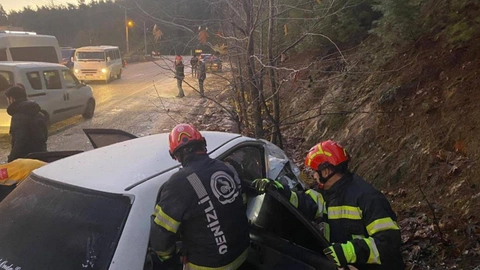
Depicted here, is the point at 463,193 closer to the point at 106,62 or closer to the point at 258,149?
the point at 258,149

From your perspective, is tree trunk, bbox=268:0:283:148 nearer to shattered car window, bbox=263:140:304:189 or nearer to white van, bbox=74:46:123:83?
shattered car window, bbox=263:140:304:189

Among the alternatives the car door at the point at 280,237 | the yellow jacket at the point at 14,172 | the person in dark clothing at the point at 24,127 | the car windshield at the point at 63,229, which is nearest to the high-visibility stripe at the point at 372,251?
the car door at the point at 280,237

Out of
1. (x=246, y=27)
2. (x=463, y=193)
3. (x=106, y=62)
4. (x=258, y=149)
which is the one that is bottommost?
(x=106, y=62)

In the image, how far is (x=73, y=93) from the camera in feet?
42.4

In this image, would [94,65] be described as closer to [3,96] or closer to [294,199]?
[3,96]

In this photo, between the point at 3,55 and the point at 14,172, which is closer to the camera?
the point at 14,172

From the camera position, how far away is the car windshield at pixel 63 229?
7.78 feet

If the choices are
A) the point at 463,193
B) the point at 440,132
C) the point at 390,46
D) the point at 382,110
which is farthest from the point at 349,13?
the point at 463,193

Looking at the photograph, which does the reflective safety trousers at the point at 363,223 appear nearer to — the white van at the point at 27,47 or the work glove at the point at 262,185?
the work glove at the point at 262,185

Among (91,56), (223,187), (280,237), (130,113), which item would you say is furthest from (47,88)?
(91,56)

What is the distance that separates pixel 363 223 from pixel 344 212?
137 mm

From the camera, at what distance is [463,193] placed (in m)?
4.98

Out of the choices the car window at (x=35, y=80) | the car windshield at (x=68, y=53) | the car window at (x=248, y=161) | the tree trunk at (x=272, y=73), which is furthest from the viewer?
the car windshield at (x=68, y=53)

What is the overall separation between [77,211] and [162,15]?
5.09 meters
